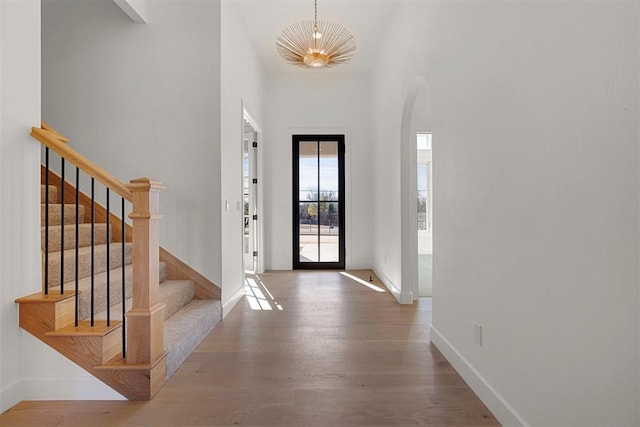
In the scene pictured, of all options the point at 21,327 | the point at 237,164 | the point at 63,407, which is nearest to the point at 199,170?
the point at 237,164

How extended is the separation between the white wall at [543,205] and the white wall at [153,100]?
2.14 metres

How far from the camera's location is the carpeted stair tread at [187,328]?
7.45ft

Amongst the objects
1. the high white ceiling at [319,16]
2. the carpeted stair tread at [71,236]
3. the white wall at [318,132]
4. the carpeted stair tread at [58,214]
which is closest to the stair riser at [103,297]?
the carpeted stair tread at [71,236]

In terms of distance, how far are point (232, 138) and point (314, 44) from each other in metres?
1.50

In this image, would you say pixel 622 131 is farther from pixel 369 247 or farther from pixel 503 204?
pixel 369 247

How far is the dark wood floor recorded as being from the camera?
1.77 meters

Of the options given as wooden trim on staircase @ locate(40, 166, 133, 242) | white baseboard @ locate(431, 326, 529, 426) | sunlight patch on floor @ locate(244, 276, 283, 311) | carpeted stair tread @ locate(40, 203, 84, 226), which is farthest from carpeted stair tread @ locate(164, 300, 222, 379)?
white baseboard @ locate(431, 326, 529, 426)

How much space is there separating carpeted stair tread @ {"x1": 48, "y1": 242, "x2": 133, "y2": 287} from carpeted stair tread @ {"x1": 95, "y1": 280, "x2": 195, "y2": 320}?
347 mm

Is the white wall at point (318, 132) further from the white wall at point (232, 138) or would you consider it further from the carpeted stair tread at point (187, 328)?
the carpeted stair tread at point (187, 328)

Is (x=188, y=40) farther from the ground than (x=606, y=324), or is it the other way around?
(x=188, y=40)

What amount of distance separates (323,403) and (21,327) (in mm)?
1687

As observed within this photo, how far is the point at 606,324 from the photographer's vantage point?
1088mm

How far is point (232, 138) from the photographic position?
3.76 m

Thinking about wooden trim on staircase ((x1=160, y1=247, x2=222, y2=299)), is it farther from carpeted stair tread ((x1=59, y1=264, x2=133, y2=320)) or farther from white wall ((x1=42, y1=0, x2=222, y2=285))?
carpeted stair tread ((x1=59, y1=264, x2=133, y2=320))
